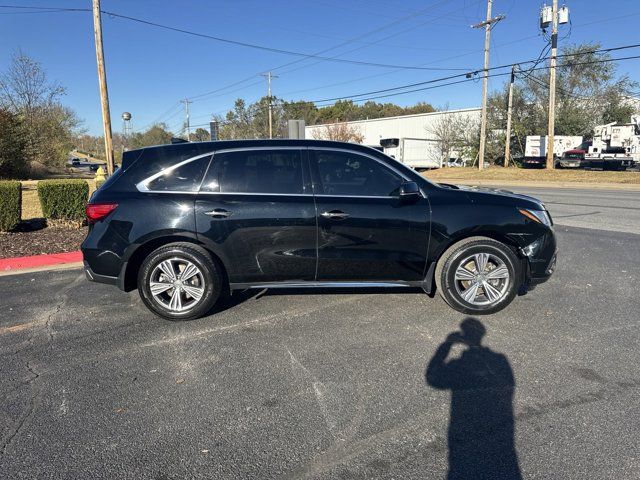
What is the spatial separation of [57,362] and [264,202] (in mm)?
2165

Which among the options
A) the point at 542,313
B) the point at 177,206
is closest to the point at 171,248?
the point at 177,206

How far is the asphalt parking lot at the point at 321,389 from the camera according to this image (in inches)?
94.1

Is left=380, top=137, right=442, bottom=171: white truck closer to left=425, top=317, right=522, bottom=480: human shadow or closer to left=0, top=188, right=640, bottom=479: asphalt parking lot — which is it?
left=0, top=188, right=640, bottom=479: asphalt parking lot

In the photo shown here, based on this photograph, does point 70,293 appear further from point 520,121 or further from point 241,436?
point 520,121

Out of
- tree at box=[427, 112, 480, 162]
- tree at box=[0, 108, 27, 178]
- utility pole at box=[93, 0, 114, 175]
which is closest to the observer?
utility pole at box=[93, 0, 114, 175]

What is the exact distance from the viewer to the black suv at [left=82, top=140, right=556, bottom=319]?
4.17 m

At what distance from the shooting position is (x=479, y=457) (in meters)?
2.39

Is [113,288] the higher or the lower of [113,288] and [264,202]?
the lower

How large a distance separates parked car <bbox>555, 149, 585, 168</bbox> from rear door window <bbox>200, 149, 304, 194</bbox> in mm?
35260

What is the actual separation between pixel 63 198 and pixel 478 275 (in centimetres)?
785

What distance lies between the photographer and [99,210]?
418 cm

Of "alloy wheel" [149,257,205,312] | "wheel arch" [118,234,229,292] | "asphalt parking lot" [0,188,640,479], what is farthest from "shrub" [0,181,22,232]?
"alloy wheel" [149,257,205,312]

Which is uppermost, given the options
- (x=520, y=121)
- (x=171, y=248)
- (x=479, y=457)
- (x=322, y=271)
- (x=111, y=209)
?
(x=520, y=121)

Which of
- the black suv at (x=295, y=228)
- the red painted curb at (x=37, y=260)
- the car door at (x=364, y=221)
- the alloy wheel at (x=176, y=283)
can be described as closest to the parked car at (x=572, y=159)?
the black suv at (x=295, y=228)
